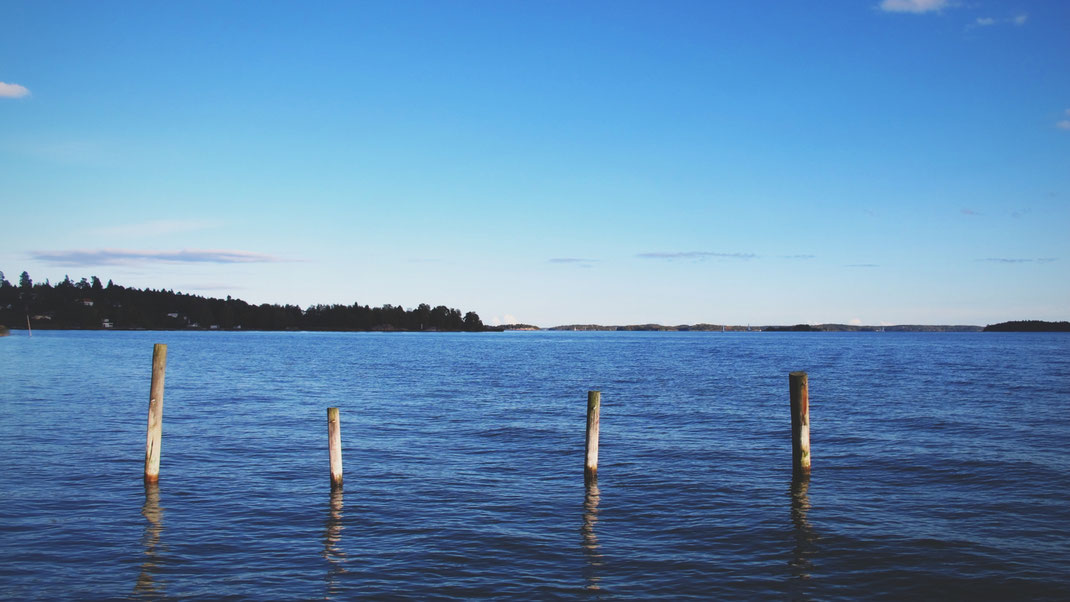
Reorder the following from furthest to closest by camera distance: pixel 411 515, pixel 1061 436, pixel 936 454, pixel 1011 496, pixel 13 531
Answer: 1. pixel 1061 436
2. pixel 936 454
3. pixel 1011 496
4. pixel 411 515
5. pixel 13 531

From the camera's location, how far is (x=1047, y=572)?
44.9 ft

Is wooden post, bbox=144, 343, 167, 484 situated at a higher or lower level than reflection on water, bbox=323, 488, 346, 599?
higher

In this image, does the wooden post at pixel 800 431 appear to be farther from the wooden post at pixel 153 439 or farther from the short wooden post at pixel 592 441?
the wooden post at pixel 153 439

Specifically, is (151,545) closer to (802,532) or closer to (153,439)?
(153,439)

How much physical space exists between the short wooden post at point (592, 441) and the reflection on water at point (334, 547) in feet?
22.3

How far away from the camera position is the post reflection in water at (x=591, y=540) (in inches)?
518

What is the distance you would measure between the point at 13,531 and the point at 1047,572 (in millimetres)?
20344

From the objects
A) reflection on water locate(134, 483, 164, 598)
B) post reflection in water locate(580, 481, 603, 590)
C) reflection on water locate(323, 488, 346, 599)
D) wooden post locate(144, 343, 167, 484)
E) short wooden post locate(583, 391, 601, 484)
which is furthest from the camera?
short wooden post locate(583, 391, 601, 484)

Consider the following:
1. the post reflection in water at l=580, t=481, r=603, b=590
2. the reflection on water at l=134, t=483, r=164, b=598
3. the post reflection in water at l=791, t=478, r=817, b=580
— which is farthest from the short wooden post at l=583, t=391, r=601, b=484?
the reflection on water at l=134, t=483, r=164, b=598

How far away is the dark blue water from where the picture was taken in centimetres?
1316

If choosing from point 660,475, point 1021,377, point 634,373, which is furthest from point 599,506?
point 1021,377

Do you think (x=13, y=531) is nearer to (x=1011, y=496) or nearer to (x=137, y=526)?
(x=137, y=526)

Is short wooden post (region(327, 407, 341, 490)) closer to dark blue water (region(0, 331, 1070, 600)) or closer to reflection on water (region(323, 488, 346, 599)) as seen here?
dark blue water (region(0, 331, 1070, 600))

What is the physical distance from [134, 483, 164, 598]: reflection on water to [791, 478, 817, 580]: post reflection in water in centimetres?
1118
